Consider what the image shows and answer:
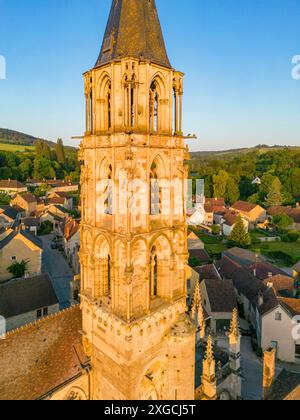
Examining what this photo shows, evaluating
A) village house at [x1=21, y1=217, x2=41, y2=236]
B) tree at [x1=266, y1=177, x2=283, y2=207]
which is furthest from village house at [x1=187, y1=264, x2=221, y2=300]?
tree at [x1=266, y1=177, x2=283, y2=207]

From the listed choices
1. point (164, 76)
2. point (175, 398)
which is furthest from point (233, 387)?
point (164, 76)

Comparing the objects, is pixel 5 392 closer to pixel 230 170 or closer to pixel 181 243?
pixel 181 243

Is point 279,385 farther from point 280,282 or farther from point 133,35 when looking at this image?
point 280,282

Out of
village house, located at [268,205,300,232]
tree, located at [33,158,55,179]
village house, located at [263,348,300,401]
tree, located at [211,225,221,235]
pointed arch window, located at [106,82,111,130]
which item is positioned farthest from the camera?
tree, located at [33,158,55,179]

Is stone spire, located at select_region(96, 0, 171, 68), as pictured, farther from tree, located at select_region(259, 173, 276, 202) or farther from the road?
tree, located at select_region(259, 173, 276, 202)

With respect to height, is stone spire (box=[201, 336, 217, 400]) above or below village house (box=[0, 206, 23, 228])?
below

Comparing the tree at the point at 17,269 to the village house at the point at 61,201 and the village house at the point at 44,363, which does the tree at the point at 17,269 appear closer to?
the village house at the point at 44,363

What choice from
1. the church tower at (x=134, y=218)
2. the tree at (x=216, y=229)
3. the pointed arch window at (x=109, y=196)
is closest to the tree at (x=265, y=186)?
the tree at (x=216, y=229)
